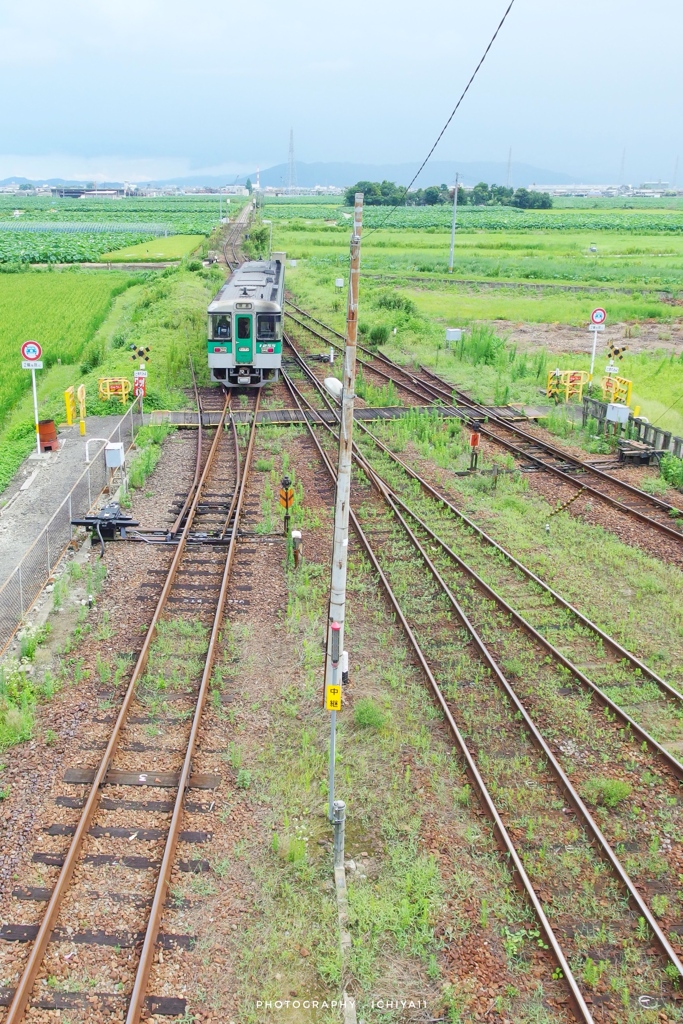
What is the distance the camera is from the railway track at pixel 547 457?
1781 centimetres

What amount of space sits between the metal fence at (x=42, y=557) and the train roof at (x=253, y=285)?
7702 millimetres

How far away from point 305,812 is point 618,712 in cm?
421

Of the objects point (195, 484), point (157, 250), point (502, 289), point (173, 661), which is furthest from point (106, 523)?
point (157, 250)

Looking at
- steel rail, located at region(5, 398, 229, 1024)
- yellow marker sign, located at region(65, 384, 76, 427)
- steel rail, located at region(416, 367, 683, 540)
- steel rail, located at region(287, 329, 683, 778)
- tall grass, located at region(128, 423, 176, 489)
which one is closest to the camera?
steel rail, located at region(5, 398, 229, 1024)

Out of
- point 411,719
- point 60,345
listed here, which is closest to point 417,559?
point 411,719

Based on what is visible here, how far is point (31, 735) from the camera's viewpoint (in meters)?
10.2

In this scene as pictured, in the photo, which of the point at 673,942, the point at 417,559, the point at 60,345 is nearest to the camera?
the point at 673,942

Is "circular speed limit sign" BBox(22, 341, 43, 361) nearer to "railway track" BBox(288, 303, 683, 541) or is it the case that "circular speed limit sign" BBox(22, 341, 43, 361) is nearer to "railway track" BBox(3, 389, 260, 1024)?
"railway track" BBox(3, 389, 260, 1024)

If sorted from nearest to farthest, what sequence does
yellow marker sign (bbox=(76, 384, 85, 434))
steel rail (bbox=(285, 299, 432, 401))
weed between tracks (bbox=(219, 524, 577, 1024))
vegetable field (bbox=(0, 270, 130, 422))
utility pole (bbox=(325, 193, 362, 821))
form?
weed between tracks (bbox=(219, 524, 577, 1024)), utility pole (bbox=(325, 193, 362, 821)), yellow marker sign (bbox=(76, 384, 85, 434)), vegetable field (bbox=(0, 270, 130, 422)), steel rail (bbox=(285, 299, 432, 401))

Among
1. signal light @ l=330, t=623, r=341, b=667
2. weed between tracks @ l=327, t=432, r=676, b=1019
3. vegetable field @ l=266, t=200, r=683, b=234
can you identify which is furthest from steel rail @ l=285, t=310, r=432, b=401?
vegetable field @ l=266, t=200, r=683, b=234

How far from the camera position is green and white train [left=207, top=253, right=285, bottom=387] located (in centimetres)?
2545

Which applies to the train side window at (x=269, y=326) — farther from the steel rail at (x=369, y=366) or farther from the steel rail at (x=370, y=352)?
the steel rail at (x=370, y=352)

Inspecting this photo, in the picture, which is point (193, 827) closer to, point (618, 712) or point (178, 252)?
point (618, 712)

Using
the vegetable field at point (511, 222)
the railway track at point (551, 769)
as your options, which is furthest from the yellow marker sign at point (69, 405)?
the vegetable field at point (511, 222)
